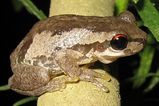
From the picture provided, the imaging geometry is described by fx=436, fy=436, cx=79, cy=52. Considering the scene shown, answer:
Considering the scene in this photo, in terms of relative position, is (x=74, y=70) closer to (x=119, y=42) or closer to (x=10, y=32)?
(x=119, y=42)

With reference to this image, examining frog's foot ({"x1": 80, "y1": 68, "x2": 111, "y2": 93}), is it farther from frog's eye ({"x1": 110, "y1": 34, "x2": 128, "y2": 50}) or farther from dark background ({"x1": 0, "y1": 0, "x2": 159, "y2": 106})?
dark background ({"x1": 0, "y1": 0, "x2": 159, "y2": 106})

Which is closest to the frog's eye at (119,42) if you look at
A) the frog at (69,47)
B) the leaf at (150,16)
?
the frog at (69,47)

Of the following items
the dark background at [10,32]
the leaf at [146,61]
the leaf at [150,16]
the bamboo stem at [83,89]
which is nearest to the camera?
the bamboo stem at [83,89]

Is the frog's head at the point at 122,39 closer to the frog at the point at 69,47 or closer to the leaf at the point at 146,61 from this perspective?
the frog at the point at 69,47

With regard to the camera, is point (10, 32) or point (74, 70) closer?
point (74, 70)

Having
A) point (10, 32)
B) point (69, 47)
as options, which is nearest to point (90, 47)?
point (69, 47)

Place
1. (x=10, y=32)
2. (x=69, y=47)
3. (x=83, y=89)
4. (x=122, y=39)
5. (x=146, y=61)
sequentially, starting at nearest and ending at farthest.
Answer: (x=83, y=89)
(x=122, y=39)
(x=69, y=47)
(x=146, y=61)
(x=10, y=32)

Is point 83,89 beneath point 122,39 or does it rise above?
above
